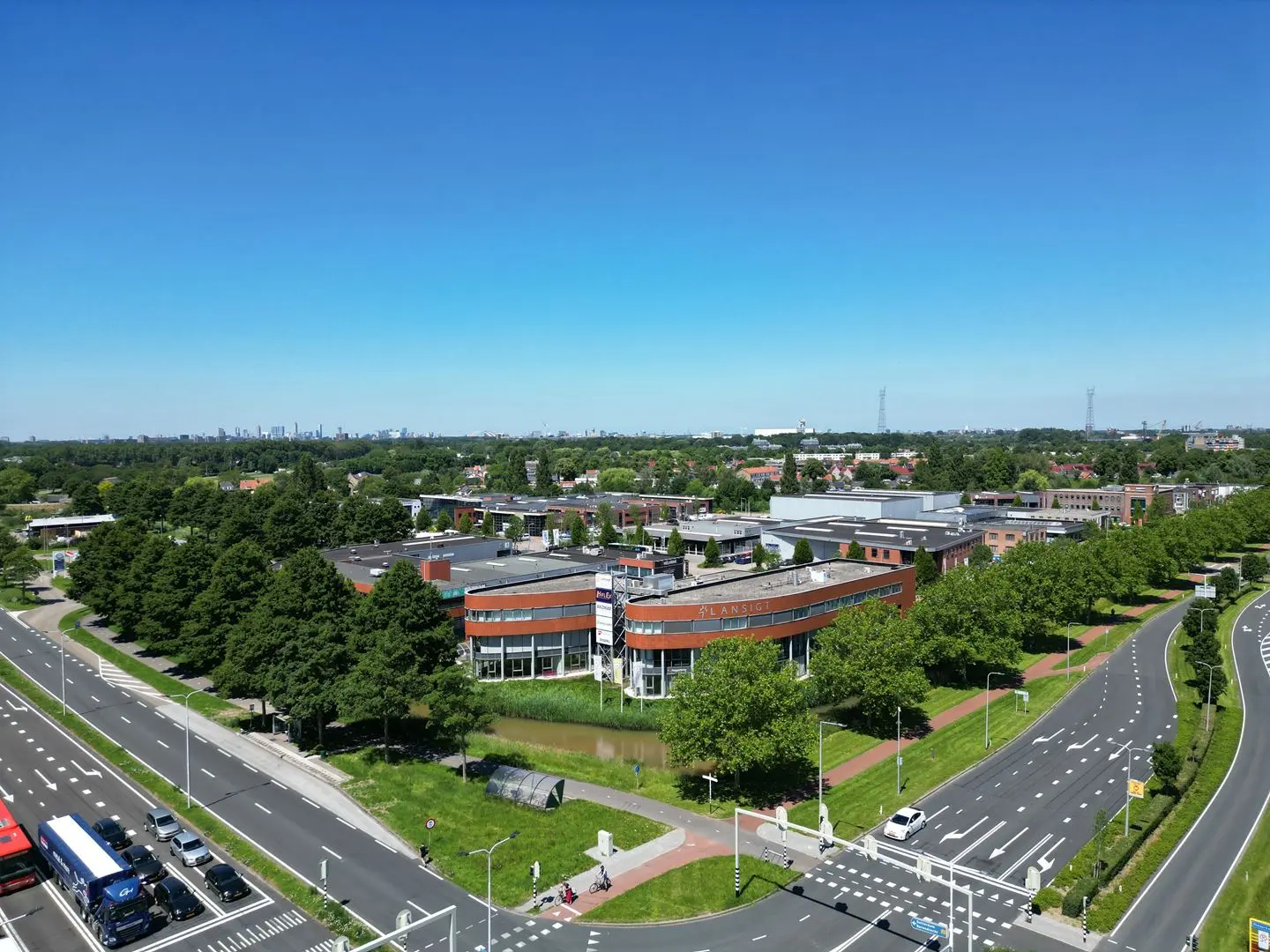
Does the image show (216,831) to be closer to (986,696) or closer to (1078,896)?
(1078,896)

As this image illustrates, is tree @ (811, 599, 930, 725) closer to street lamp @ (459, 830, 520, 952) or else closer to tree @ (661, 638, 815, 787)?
tree @ (661, 638, 815, 787)

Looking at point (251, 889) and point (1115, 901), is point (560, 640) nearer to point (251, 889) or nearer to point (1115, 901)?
point (251, 889)

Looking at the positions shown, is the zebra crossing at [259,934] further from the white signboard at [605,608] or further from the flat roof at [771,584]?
the flat roof at [771,584]

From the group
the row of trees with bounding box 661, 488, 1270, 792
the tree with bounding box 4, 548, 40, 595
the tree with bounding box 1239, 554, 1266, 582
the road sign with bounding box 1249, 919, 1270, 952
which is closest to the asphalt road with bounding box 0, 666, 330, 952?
the row of trees with bounding box 661, 488, 1270, 792

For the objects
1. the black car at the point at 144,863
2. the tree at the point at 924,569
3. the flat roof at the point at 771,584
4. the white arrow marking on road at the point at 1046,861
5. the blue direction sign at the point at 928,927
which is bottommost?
the white arrow marking on road at the point at 1046,861

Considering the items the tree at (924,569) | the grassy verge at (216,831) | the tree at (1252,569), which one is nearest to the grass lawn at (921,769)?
the grassy verge at (216,831)

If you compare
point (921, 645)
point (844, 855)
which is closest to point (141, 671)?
point (844, 855)
